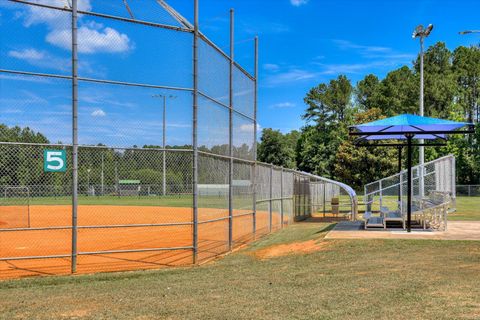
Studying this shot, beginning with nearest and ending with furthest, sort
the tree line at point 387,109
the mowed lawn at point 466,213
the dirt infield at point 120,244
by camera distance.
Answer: the dirt infield at point 120,244, the mowed lawn at point 466,213, the tree line at point 387,109

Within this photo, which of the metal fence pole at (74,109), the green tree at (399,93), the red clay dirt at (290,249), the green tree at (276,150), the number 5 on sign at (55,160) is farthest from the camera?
the green tree at (276,150)

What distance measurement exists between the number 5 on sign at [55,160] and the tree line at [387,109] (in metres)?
35.3

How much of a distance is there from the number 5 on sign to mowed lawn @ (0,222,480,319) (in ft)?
6.84

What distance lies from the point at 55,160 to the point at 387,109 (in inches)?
2197

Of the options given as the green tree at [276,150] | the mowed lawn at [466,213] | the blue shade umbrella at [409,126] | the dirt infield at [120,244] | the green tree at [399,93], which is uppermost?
the green tree at [399,93]

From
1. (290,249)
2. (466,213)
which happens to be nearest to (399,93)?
(466,213)

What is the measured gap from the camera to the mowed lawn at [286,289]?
6.05 m

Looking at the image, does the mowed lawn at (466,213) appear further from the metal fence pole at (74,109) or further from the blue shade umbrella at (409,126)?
the metal fence pole at (74,109)

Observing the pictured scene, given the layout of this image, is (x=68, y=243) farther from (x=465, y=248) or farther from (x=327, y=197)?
(x=327, y=197)

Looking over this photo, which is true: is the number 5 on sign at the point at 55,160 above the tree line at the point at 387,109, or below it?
below

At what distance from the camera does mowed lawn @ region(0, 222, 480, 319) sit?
238 inches

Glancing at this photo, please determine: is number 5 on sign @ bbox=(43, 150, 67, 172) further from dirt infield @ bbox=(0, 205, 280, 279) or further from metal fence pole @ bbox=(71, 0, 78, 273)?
dirt infield @ bbox=(0, 205, 280, 279)

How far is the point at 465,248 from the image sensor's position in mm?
10484

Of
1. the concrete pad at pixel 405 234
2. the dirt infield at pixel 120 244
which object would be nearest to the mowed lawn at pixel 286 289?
the dirt infield at pixel 120 244
